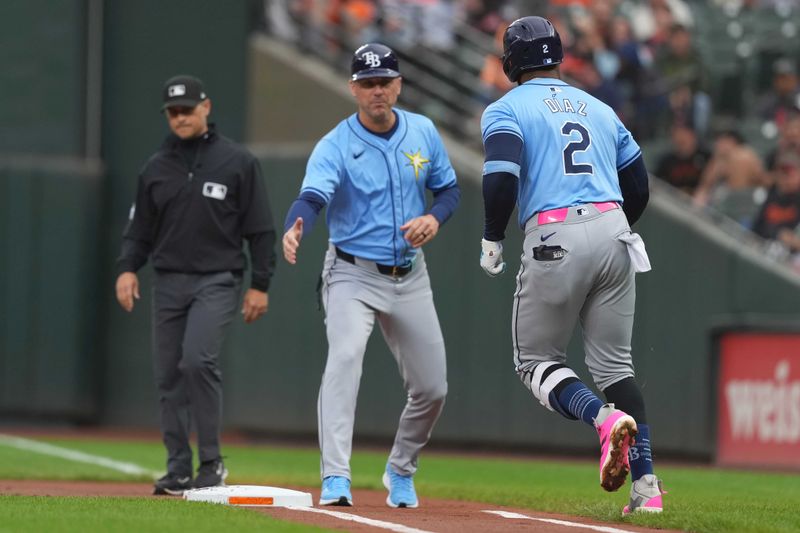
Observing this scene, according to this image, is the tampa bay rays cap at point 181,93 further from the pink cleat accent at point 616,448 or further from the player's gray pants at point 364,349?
the pink cleat accent at point 616,448

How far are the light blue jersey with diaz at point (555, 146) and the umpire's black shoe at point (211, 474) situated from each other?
2.36 m

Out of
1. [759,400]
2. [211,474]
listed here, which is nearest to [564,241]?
[211,474]

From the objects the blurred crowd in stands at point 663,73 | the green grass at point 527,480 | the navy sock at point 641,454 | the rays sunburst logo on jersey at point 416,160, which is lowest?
the green grass at point 527,480

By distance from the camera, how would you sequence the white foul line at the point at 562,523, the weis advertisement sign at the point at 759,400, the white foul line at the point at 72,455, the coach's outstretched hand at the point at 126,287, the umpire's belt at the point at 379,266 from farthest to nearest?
the weis advertisement sign at the point at 759,400, the white foul line at the point at 72,455, the coach's outstretched hand at the point at 126,287, the umpire's belt at the point at 379,266, the white foul line at the point at 562,523

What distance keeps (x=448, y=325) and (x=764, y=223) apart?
279cm

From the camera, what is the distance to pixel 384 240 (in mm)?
7016

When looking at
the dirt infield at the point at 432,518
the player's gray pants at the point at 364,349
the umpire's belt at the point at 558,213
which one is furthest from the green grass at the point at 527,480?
the umpire's belt at the point at 558,213

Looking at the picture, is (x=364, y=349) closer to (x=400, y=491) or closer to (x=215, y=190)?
(x=400, y=491)

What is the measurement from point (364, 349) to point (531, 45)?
163 centimetres

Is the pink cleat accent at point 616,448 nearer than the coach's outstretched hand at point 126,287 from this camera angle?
Yes

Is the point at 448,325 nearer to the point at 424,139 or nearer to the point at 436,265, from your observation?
the point at 436,265

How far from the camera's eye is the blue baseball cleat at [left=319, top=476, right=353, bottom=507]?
6.72 meters

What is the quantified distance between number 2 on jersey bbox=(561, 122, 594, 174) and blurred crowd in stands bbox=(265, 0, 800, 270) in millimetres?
6071

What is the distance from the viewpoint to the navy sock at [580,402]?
5.98 m
